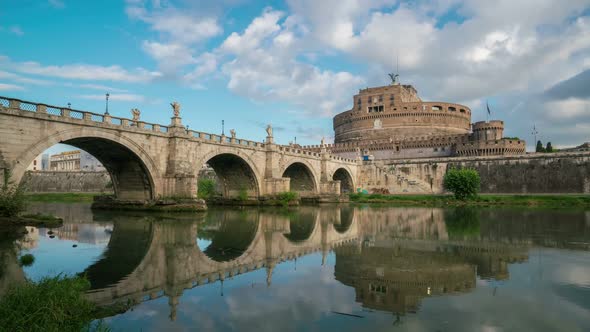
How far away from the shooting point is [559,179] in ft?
172

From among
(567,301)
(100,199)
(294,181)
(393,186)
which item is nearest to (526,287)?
(567,301)

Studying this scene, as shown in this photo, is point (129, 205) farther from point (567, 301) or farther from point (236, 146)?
point (567, 301)

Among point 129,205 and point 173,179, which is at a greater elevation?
point 173,179

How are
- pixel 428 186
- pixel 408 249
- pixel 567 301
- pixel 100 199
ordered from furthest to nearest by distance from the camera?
pixel 428 186 → pixel 100 199 → pixel 408 249 → pixel 567 301

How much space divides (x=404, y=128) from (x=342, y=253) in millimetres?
76960

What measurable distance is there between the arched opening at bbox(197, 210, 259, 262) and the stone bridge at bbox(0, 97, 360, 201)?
30.5ft

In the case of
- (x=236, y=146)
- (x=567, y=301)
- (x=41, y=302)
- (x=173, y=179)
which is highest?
(x=236, y=146)

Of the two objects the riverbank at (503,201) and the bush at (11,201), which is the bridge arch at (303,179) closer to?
the riverbank at (503,201)

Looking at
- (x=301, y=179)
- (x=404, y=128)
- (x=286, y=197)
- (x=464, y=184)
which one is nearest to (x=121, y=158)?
(x=286, y=197)

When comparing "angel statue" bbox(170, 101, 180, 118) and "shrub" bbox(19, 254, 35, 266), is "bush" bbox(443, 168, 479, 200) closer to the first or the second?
"angel statue" bbox(170, 101, 180, 118)

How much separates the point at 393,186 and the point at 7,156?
166 feet

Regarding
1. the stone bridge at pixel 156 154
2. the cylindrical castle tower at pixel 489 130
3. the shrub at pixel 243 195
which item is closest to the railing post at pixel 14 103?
the stone bridge at pixel 156 154

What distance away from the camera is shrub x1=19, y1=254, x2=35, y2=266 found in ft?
36.7

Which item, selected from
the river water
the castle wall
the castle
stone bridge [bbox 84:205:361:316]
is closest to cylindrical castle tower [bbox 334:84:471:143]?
the castle
